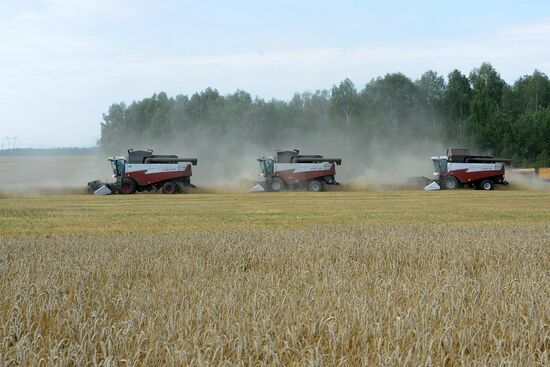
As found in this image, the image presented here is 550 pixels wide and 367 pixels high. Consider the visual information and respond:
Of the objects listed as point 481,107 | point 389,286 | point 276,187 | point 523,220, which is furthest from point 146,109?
point 389,286

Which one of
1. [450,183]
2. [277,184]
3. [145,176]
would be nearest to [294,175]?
[277,184]

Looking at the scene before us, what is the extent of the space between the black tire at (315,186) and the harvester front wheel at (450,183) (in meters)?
6.59

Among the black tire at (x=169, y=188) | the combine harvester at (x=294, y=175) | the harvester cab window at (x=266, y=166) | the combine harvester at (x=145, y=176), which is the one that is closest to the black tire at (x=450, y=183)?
the combine harvester at (x=294, y=175)

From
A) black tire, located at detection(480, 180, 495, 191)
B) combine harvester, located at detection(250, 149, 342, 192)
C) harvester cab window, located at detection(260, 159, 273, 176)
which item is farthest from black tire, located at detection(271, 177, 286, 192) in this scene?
black tire, located at detection(480, 180, 495, 191)

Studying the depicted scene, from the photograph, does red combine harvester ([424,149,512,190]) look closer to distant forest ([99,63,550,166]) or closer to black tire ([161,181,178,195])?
black tire ([161,181,178,195])

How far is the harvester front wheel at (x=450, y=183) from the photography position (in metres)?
36.3

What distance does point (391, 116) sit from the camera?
65250 millimetres

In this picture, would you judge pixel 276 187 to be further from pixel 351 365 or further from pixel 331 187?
pixel 351 365

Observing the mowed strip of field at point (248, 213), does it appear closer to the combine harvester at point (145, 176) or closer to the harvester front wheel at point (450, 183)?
the combine harvester at point (145, 176)

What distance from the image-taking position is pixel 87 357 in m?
4.73

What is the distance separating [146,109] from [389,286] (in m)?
75.6

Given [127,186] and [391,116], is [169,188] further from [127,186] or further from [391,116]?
[391,116]

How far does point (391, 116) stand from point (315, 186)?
30988 mm

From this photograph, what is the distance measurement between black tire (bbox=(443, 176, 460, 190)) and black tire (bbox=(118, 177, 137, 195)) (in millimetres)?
16200
